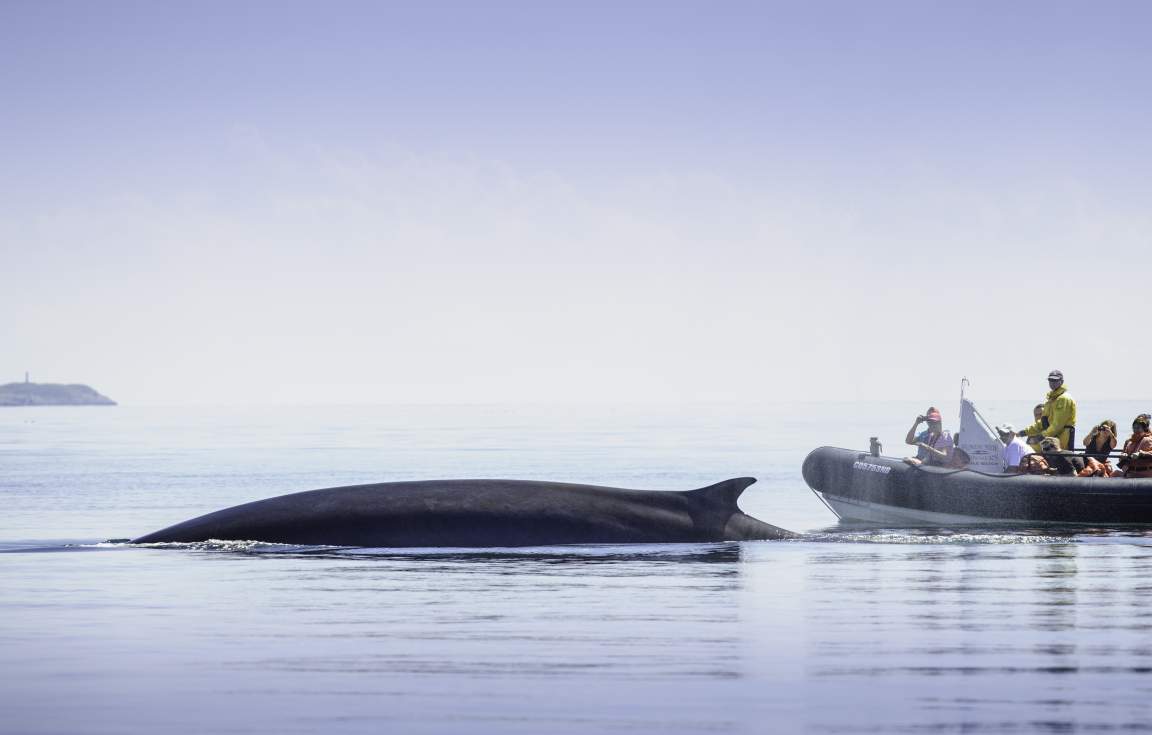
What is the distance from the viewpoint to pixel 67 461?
6519 cm

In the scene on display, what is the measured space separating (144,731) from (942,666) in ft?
19.0

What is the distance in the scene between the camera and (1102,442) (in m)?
26.7

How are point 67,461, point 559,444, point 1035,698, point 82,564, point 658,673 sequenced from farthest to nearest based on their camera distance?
point 559,444 → point 67,461 → point 82,564 → point 658,673 → point 1035,698

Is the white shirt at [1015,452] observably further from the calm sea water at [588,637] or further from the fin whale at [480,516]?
the fin whale at [480,516]

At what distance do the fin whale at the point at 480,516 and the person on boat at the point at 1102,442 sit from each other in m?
9.48

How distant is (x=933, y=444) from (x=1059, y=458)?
251cm

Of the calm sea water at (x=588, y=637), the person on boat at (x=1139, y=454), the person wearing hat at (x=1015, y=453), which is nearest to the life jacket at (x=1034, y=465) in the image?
the person wearing hat at (x=1015, y=453)

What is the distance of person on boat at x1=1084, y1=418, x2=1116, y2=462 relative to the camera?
2653 cm

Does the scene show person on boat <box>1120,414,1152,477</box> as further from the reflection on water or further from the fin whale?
the fin whale

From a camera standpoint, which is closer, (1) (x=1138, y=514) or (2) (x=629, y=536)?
(2) (x=629, y=536)

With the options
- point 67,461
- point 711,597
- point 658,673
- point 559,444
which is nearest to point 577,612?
point 711,597

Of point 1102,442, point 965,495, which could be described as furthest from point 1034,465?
point 965,495

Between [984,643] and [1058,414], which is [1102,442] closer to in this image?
[1058,414]

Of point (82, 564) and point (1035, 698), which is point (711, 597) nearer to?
point (1035, 698)
